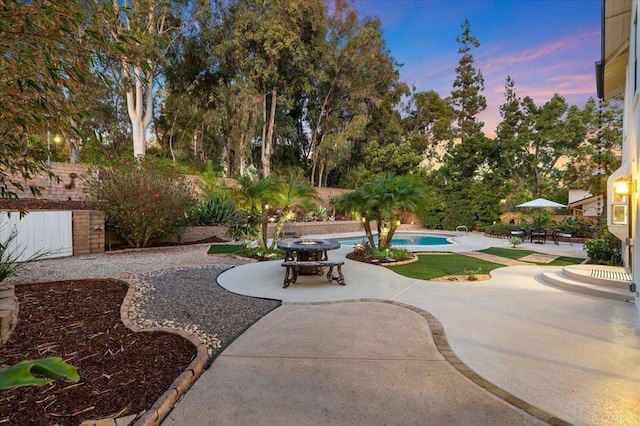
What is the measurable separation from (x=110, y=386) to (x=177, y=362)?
1.99 ft

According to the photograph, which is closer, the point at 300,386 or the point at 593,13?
the point at 300,386

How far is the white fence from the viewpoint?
8547 mm

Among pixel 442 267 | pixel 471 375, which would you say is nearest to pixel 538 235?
pixel 442 267

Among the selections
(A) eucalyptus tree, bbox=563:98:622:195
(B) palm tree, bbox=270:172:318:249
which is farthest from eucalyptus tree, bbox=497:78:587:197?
(B) palm tree, bbox=270:172:318:249

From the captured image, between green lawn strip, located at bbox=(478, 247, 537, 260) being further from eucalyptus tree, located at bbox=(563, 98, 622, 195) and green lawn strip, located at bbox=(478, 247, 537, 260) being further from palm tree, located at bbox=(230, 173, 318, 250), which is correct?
palm tree, located at bbox=(230, 173, 318, 250)

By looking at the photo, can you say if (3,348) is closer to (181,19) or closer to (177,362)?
(177,362)

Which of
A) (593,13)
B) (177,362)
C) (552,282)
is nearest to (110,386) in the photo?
(177,362)

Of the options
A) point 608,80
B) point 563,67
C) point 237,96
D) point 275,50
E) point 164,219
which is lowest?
point 164,219

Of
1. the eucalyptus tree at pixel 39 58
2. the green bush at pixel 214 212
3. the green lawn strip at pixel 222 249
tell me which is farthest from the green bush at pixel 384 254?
the eucalyptus tree at pixel 39 58

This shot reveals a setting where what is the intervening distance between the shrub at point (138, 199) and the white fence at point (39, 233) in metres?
1.27

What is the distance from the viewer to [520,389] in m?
2.92

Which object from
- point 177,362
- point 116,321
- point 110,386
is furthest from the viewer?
point 116,321

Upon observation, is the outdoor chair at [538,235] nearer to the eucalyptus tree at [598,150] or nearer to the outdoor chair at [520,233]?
the outdoor chair at [520,233]

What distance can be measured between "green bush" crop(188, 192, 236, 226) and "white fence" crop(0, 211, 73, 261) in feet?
16.1
